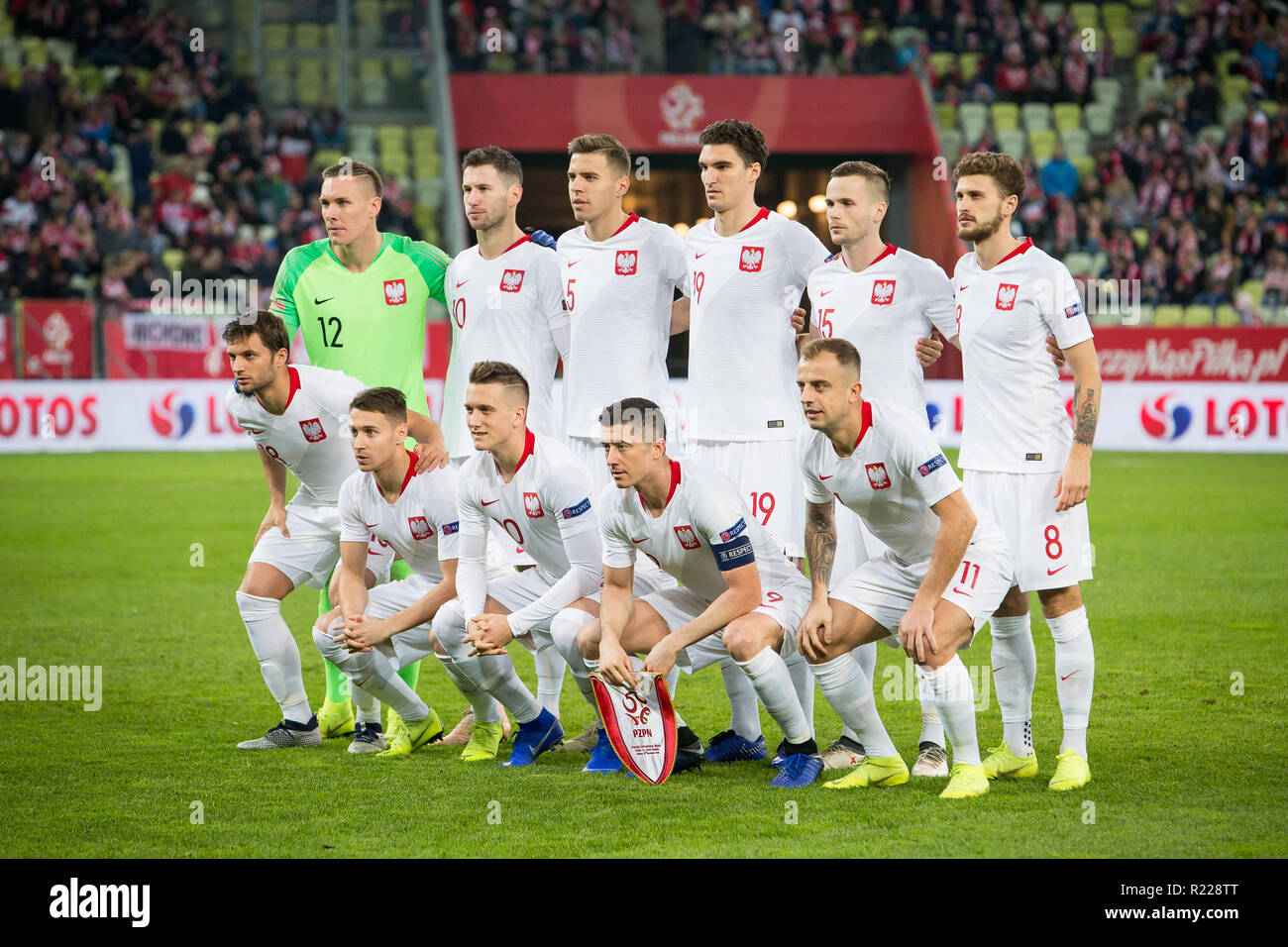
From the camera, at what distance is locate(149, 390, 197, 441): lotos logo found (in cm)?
1942

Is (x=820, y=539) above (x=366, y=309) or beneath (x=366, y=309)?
beneath

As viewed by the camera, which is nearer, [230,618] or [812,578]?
[812,578]

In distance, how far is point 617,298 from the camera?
6488 mm

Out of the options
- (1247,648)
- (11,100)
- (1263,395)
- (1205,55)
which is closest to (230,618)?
(1247,648)

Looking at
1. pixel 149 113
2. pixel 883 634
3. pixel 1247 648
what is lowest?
pixel 1247 648

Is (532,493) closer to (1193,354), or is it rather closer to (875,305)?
(875,305)

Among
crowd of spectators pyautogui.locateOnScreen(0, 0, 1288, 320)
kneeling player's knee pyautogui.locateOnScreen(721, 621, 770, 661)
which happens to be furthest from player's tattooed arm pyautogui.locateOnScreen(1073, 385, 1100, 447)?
crowd of spectators pyautogui.locateOnScreen(0, 0, 1288, 320)

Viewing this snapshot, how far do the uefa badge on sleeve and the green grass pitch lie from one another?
0.10 m

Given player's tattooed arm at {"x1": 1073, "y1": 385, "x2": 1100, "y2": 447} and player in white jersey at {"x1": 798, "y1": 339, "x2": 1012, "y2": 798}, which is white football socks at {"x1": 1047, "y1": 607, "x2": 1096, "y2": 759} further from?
player's tattooed arm at {"x1": 1073, "y1": 385, "x2": 1100, "y2": 447}

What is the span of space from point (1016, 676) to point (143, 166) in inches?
773

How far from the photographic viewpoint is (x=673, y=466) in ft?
Answer: 18.3

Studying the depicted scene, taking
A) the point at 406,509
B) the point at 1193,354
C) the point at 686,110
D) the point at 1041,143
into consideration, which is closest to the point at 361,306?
the point at 406,509

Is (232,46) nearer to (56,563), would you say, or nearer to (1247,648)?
(56,563)

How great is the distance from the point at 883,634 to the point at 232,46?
21.4m
